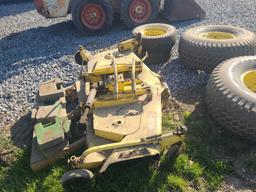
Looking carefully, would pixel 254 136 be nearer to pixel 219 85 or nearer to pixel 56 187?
→ pixel 219 85

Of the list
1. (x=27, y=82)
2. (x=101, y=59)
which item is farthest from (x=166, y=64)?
(x=27, y=82)

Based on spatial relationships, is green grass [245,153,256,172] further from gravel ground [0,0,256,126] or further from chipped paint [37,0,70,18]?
chipped paint [37,0,70,18]

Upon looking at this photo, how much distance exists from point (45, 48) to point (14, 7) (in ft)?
15.8

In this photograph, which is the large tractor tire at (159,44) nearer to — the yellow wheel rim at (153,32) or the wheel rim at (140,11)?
the yellow wheel rim at (153,32)

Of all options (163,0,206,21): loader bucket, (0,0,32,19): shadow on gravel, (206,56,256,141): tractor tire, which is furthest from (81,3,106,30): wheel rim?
(206,56,256,141): tractor tire

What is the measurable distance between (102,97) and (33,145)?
103cm

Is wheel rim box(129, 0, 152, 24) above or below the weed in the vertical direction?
above

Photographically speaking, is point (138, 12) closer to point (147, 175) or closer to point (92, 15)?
point (92, 15)

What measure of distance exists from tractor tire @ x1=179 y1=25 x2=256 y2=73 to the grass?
1679 mm

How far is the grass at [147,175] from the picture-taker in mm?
3736

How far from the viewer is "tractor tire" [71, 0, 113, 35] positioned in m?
8.09

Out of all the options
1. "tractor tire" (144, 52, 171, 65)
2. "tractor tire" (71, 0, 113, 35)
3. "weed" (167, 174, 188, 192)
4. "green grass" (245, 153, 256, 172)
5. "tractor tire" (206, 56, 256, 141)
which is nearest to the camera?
"weed" (167, 174, 188, 192)

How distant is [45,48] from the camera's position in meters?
7.71

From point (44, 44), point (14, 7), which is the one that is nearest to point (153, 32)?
point (44, 44)
